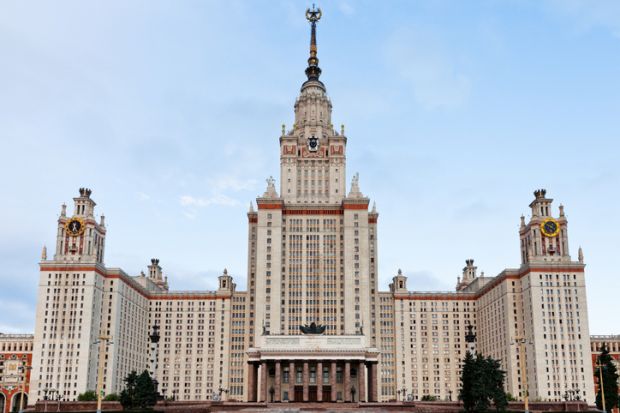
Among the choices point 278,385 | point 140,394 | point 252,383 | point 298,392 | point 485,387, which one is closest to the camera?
point 485,387

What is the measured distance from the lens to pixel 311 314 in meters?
172

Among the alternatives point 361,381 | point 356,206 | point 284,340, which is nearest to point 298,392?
point 284,340

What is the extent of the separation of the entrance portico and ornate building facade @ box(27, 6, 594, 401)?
0.96 ft

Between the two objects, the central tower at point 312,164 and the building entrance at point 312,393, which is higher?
the central tower at point 312,164

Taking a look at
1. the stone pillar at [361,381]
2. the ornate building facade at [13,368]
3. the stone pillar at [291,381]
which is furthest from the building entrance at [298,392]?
the ornate building facade at [13,368]

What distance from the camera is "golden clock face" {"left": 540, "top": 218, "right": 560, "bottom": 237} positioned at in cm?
15588

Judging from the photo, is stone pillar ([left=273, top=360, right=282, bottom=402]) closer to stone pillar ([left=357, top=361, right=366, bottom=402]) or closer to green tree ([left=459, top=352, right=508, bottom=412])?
stone pillar ([left=357, top=361, right=366, bottom=402])

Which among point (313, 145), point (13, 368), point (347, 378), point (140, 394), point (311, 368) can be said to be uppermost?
point (313, 145)

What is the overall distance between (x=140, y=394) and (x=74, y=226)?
65496 millimetres

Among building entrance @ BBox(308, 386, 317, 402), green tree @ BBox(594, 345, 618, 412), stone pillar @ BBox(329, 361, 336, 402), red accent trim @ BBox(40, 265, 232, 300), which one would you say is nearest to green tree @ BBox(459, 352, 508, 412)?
green tree @ BBox(594, 345, 618, 412)

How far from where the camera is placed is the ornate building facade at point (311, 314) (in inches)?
5679

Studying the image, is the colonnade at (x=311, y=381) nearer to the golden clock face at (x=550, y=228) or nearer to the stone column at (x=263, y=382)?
the stone column at (x=263, y=382)

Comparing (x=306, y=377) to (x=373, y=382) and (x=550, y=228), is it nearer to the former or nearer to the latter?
(x=373, y=382)

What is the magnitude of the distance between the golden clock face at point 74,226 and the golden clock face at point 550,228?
107 meters
